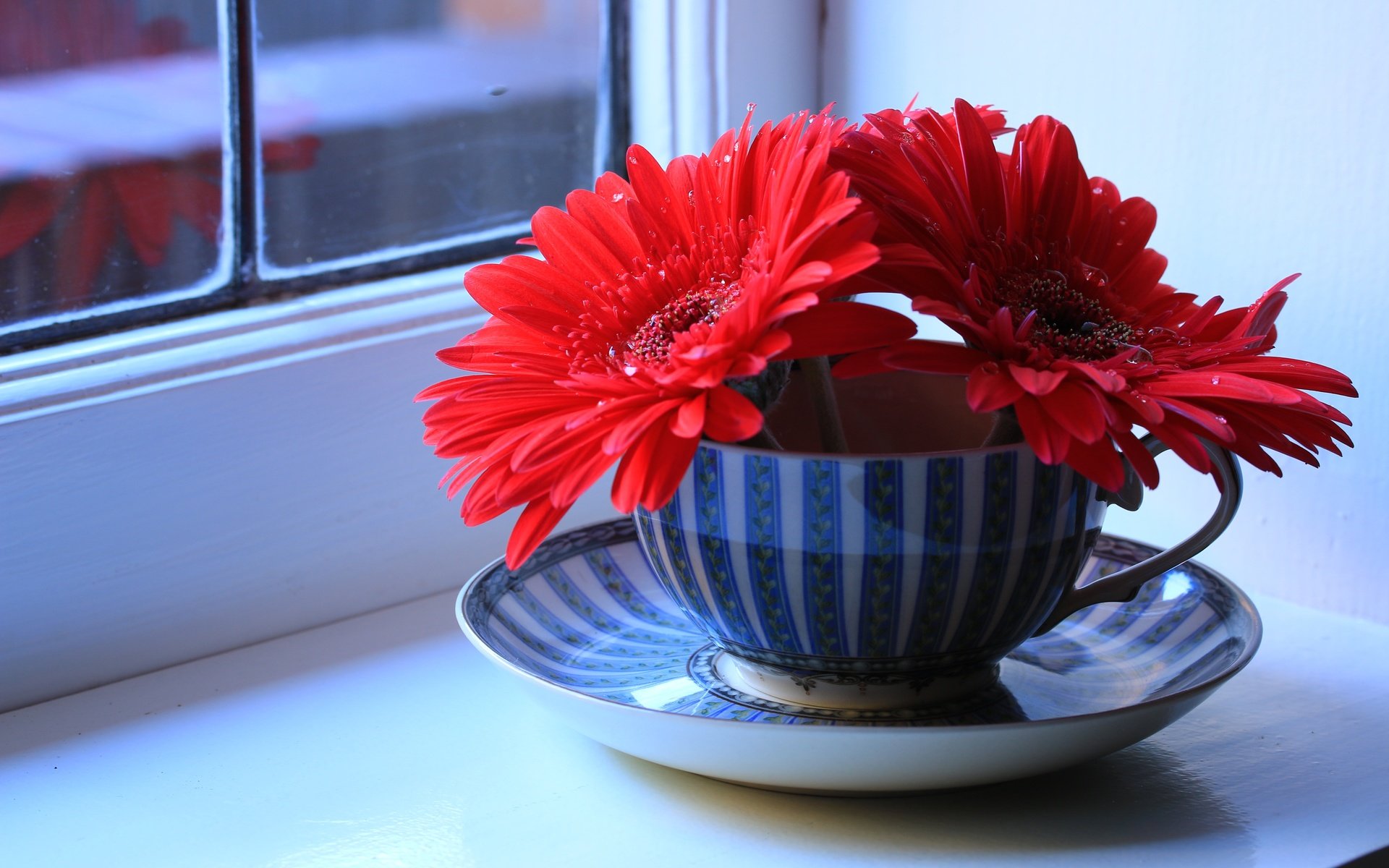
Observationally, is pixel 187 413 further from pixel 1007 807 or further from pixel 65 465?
pixel 1007 807

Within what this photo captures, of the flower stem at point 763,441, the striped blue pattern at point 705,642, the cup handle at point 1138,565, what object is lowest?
the striped blue pattern at point 705,642

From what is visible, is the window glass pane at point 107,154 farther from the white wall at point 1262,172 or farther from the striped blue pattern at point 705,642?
the white wall at point 1262,172

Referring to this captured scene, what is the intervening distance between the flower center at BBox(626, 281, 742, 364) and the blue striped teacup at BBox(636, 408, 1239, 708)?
0.04 m

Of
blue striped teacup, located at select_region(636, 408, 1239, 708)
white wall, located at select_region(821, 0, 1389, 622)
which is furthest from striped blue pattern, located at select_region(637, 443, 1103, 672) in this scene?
white wall, located at select_region(821, 0, 1389, 622)

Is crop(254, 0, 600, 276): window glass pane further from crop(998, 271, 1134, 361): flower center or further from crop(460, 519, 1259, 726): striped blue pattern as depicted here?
crop(998, 271, 1134, 361): flower center

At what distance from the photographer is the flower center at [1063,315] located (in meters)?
0.41

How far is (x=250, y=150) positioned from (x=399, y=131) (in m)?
0.09

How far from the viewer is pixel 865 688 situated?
432mm

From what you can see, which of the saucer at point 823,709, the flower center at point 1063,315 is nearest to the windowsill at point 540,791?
the saucer at point 823,709

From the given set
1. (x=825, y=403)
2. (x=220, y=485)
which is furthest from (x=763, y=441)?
(x=220, y=485)

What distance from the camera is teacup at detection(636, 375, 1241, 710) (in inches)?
15.5

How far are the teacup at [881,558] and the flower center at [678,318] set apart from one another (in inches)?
1.5

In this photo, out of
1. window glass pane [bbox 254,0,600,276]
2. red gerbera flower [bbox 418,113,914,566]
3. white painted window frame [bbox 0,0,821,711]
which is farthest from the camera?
window glass pane [bbox 254,0,600,276]

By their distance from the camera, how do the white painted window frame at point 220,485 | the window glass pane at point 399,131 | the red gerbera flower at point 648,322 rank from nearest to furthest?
the red gerbera flower at point 648,322 → the white painted window frame at point 220,485 → the window glass pane at point 399,131
